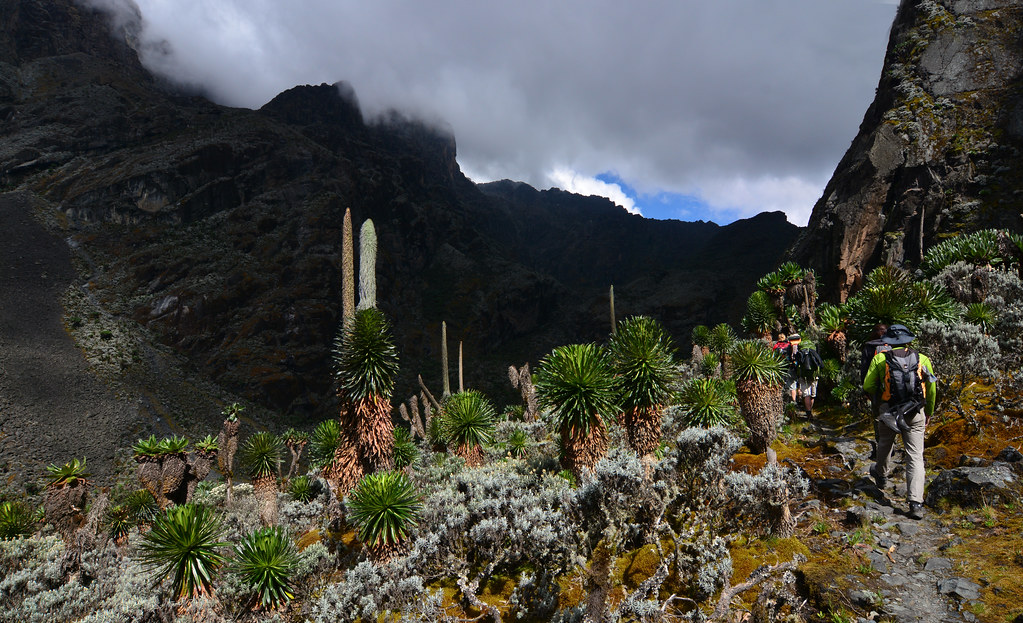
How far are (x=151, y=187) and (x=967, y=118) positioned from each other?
122835 mm

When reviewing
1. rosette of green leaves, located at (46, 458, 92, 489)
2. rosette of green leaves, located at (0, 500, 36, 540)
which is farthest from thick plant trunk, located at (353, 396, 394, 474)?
rosette of green leaves, located at (0, 500, 36, 540)

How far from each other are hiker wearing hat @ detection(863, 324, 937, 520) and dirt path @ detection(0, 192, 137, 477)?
57645mm

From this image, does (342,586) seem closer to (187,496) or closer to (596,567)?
(596,567)

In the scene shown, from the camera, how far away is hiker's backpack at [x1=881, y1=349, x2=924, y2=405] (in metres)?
5.65

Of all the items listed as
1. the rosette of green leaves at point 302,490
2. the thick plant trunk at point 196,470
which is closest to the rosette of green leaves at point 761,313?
the rosette of green leaves at point 302,490

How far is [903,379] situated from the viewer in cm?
572

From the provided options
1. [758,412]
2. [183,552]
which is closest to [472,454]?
[183,552]

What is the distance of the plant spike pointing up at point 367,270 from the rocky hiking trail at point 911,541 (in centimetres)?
1031

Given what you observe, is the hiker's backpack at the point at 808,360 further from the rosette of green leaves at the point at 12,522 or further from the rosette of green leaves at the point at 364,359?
the rosette of green leaves at the point at 12,522

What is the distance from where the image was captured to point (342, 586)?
7.21 metres

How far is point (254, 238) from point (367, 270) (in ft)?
329

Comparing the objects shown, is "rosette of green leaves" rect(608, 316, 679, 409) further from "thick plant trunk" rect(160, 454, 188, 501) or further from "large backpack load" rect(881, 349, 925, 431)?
"thick plant trunk" rect(160, 454, 188, 501)

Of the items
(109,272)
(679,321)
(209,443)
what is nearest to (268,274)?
(109,272)

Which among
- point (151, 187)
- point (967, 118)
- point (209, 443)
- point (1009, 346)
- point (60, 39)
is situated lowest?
point (209, 443)
